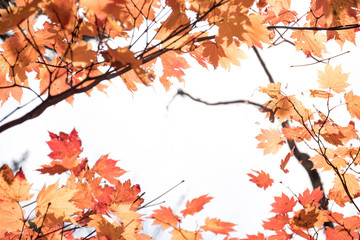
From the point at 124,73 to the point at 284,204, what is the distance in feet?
3.95

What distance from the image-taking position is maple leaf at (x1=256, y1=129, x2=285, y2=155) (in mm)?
1873

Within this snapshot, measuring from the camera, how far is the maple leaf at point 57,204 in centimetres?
99

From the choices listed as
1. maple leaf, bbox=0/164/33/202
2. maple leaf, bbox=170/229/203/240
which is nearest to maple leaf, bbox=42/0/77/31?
maple leaf, bbox=0/164/33/202

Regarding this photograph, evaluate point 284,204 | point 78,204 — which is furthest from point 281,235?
point 78,204

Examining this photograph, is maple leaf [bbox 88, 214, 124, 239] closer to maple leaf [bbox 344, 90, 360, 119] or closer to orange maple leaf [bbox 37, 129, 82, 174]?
orange maple leaf [bbox 37, 129, 82, 174]

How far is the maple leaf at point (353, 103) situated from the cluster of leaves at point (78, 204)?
971 millimetres

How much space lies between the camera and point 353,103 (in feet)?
4.93

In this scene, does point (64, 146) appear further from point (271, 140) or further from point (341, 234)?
point (341, 234)

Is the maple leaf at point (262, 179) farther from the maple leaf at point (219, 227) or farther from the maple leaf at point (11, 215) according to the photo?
the maple leaf at point (11, 215)

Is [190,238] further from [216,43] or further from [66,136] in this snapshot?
[216,43]

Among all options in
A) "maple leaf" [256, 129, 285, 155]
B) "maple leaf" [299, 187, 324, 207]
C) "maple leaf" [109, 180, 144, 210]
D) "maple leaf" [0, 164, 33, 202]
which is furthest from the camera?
"maple leaf" [256, 129, 285, 155]

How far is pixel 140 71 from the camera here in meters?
0.76

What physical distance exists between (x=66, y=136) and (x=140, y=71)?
0.68m

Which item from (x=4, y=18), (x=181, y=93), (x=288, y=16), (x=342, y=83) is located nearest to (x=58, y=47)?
(x=4, y=18)
